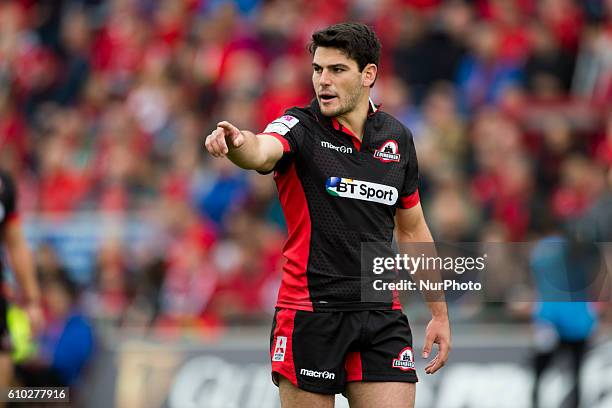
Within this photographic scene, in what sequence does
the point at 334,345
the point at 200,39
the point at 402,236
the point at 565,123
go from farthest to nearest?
1. the point at 200,39
2. the point at 565,123
3. the point at 402,236
4. the point at 334,345

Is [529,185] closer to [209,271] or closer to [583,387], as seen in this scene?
[583,387]

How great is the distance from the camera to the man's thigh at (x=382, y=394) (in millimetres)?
6066

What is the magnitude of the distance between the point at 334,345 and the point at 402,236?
882mm

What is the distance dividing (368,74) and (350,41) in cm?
25

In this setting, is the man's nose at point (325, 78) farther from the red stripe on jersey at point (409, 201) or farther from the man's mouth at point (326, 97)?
the red stripe on jersey at point (409, 201)

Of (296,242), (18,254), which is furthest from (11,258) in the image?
(296,242)

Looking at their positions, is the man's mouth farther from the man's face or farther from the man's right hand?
the man's right hand

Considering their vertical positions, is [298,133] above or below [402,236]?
above

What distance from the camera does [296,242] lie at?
628 centimetres

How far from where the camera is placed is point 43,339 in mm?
11445

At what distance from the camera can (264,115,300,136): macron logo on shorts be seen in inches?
241

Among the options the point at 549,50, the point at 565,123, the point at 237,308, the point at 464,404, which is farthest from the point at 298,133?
the point at 549,50

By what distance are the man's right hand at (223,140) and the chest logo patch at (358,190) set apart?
75 cm

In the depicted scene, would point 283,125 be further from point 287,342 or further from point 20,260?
point 20,260
